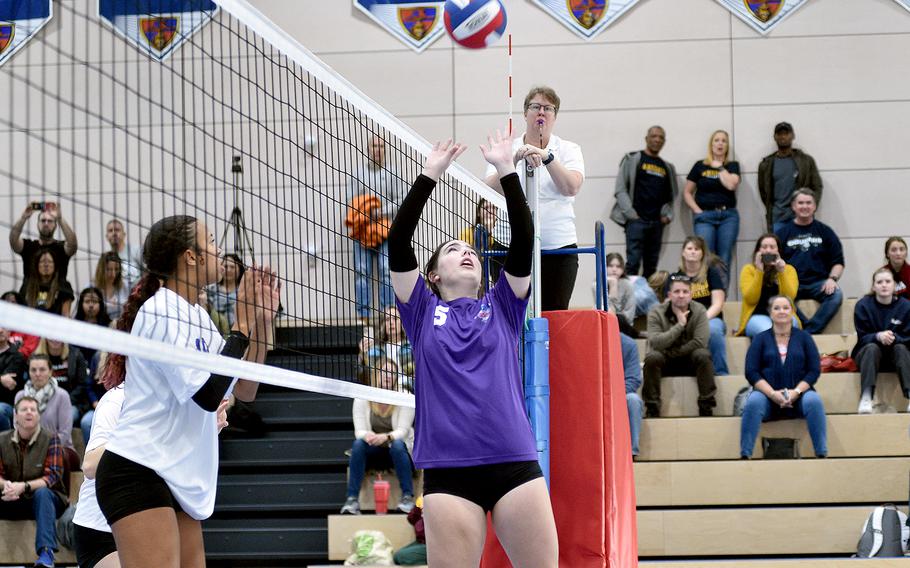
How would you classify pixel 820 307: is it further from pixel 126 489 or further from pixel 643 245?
pixel 126 489

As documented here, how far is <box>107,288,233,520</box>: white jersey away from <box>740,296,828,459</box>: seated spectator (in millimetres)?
7286

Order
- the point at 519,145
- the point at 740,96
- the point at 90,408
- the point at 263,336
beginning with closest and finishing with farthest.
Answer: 1. the point at 263,336
2. the point at 519,145
3. the point at 90,408
4. the point at 740,96

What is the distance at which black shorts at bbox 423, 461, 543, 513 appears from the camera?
4.22m

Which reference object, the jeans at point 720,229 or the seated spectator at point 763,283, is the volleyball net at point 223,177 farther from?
the jeans at point 720,229

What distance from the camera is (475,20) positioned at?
19.9 ft

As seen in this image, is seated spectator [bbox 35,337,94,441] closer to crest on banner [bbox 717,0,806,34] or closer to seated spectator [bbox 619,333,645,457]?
seated spectator [bbox 619,333,645,457]

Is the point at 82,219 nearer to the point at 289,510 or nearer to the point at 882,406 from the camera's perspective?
the point at 289,510

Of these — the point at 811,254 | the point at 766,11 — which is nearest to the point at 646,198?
the point at 811,254

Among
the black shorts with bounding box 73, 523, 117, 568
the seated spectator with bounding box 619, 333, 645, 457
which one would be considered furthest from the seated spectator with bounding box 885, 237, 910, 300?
the black shorts with bounding box 73, 523, 117, 568

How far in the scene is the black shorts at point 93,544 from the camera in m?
4.44

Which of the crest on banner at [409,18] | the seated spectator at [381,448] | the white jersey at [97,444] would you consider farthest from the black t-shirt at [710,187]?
the white jersey at [97,444]

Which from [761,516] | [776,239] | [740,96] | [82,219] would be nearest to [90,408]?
[82,219]

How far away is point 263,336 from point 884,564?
6.32 meters

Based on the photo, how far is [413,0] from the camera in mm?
15102
